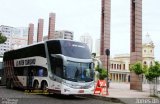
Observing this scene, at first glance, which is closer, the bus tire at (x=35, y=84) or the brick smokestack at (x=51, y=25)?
the bus tire at (x=35, y=84)

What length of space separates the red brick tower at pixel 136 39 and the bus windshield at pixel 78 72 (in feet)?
37.4

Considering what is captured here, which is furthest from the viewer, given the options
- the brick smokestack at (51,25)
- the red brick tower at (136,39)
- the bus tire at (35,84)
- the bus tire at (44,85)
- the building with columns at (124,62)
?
the building with columns at (124,62)

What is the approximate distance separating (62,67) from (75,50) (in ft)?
4.74

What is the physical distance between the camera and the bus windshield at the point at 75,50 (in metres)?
18.5

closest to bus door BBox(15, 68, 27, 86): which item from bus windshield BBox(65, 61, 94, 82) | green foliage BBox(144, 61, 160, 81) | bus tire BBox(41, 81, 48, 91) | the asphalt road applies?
bus tire BBox(41, 81, 48, 91)

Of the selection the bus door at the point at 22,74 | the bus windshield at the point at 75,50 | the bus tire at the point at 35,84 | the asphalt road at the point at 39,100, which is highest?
the bus windshield at the point at 75,50

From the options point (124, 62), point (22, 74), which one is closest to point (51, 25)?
point (22, 74)

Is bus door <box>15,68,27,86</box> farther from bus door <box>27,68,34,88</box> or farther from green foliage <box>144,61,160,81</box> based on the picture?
green foliage <box>144,61,160,81</box>

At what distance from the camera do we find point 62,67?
18.1 meters

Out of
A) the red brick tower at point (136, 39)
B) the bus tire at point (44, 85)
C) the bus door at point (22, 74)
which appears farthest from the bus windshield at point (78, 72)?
the red brick tower at point (136, 39)

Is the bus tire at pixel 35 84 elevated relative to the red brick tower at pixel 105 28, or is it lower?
lower

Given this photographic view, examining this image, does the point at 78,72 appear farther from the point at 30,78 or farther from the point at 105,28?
the point at 105,28

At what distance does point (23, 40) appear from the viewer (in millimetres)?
121000

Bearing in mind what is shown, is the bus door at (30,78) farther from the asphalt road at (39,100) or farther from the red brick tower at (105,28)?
the red brick tower at (105,28)
